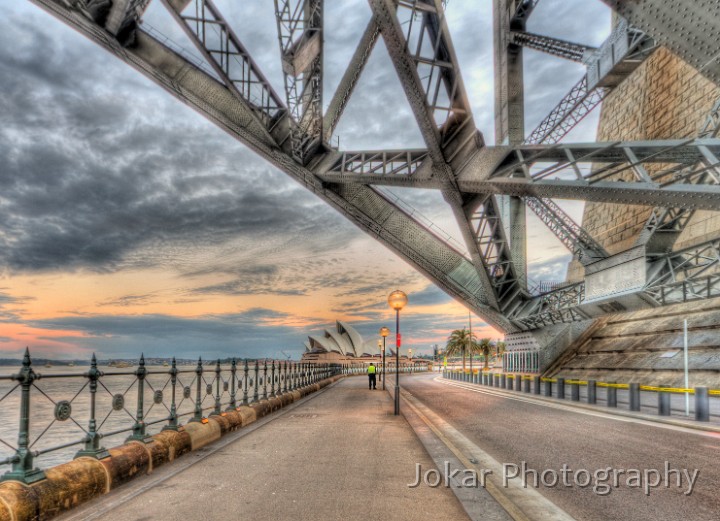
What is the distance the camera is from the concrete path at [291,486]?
510cm

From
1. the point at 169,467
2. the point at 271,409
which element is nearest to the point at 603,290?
the point at 271,409

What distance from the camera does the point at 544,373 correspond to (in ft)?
107

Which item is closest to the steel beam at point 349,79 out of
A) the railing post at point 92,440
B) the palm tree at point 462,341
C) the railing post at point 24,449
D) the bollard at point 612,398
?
the bollard at point 612,398

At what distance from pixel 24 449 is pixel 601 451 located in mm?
8458

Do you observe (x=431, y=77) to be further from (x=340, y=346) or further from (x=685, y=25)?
(x=340, y=346)

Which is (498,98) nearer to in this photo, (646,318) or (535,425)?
(646,318)

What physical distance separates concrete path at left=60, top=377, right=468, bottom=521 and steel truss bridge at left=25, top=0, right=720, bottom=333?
372 inches

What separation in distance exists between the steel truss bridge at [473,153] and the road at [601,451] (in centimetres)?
648

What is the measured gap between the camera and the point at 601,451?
889 centimetres

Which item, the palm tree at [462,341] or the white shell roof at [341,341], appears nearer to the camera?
the palm tree at [462,341]

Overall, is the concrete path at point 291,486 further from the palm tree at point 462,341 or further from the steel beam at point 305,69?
the palm tree at point 462,341

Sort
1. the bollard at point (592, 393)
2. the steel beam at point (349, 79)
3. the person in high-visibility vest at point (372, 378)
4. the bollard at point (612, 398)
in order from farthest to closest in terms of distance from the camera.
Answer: the person in high-visibility vest at point (372, 378) < the steel beam at point (349, 79) < the bollard at point (592, 393) < the bollard at point (612, 398)

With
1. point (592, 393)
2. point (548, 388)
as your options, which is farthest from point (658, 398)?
point (548, 388)

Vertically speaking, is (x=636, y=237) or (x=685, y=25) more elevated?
(x=685, y=25)
